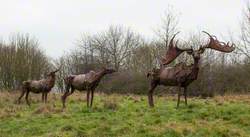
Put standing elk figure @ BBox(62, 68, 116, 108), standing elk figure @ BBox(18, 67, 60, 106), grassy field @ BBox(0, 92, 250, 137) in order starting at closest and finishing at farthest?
grassy field @ BBox(0, 92, 250, 137)
standing elk figure @ BBox(62, 68, 116, 108)
standing elk figure @ BBox(18, 67, 60, 106)

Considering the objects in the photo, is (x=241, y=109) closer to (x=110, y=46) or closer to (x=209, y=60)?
(x=209, y=60)

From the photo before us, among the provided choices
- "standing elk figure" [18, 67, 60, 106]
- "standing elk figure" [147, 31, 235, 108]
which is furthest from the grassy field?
"standing elk figure" [18, 67, 60, 106]

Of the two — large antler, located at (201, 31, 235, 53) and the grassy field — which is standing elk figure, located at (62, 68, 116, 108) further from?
large antler, located at (201, 31, 235, 53)

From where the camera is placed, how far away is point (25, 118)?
17.4 meters

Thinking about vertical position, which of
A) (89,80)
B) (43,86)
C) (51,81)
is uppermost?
(51,81)

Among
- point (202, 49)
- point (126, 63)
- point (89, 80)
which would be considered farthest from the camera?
point (126, 63)

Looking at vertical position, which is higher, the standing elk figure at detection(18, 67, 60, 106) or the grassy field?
the standing elk figure at detection(18, 67, 60, 106)

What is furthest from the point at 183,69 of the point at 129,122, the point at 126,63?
the point at 126,63

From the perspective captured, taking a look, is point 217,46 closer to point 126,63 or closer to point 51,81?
point 51,81

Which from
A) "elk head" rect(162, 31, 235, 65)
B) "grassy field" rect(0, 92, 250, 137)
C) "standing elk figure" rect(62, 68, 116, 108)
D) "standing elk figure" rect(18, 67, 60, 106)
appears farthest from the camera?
"standing elk figure" rect(18, 67, 60, 106)

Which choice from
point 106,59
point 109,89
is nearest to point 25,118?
point 109,89

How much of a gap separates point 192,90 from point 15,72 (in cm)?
1794

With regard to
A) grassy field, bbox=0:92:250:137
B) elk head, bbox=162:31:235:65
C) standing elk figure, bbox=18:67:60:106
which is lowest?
grassy field, bbox=0:92:250:137

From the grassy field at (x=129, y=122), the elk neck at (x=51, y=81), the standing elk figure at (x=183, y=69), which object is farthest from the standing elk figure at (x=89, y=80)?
the elk neck at (x=51, y=81)
